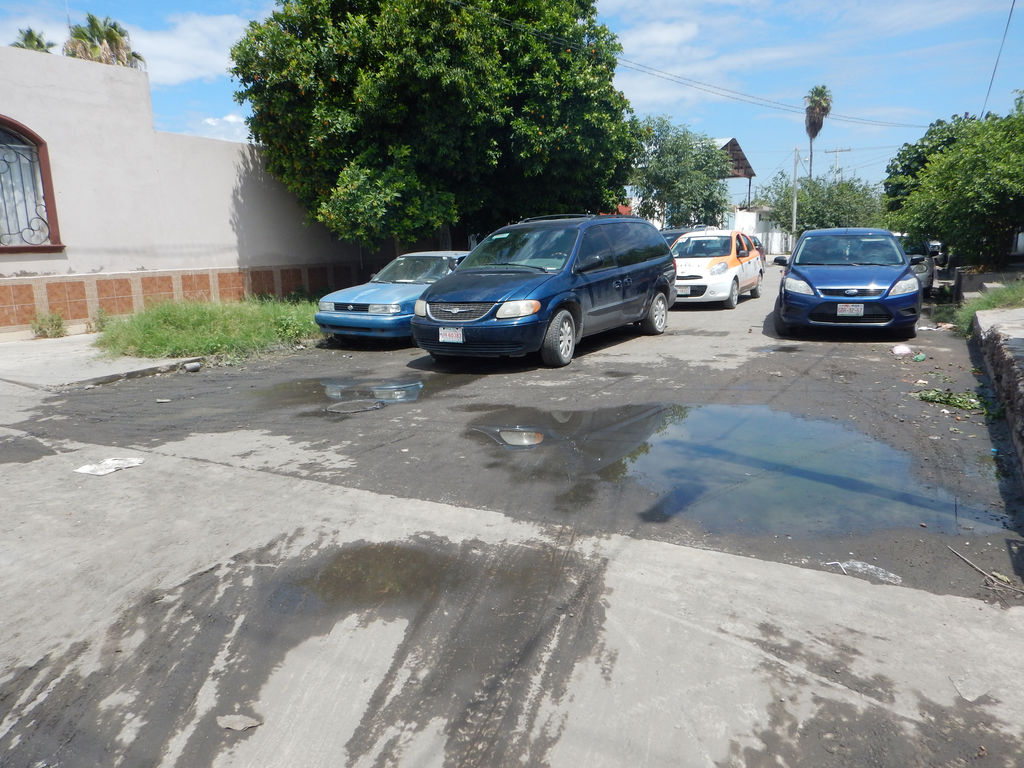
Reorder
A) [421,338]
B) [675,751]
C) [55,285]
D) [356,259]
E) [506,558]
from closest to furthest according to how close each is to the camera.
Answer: [675,751] < [506,558] < [421,338] < [55,285] < [356,259]

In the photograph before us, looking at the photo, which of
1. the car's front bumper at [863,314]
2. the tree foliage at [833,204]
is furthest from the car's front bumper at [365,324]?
the tree foliage at [833,204]

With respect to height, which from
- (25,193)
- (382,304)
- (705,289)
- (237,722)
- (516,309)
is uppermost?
(25,193)

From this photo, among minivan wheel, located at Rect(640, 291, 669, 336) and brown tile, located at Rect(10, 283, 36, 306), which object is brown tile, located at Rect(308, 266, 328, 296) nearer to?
brown tile, located at Rect(10, 283, 36, 306)

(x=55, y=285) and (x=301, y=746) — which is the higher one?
(x=55, y=285)

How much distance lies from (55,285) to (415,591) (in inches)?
459

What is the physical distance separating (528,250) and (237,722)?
27.4ft

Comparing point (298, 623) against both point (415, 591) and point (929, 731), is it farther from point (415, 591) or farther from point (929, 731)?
point (929, 731)

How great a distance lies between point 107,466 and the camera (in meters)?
5.98

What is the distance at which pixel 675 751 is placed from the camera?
8.73 feet

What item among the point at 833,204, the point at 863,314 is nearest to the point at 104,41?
the point at 863,314

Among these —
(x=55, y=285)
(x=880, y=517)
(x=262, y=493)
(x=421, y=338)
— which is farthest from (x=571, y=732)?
(x=55, y=285)

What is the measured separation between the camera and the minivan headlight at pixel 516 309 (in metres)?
9.22

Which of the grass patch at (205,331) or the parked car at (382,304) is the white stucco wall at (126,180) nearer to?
the grass patch at (205,331)

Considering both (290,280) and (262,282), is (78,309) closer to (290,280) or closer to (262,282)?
(262,282)
